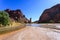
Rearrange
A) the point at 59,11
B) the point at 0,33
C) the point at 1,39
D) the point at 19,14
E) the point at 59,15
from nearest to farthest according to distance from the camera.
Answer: the point at 1,39 → the point at 0,33 → the point at 19,14 → the point at 59,15 → the point at 59,11

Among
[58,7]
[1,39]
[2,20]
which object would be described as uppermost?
[58,7]

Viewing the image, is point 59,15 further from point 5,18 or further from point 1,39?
point 1,39

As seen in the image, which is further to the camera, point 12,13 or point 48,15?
point 48,15

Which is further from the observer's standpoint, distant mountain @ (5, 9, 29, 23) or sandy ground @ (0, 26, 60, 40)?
distant mountain @ (5, 9, 29, 23)

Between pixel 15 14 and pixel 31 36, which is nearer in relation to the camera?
pixel 31 36

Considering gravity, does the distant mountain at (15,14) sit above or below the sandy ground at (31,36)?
above

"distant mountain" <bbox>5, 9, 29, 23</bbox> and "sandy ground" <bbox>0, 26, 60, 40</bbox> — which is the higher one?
Result: "distant mountain" <bbox>5, 9, 29, 23</bbox>

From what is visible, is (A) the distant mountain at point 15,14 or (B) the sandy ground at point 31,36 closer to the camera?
(B) the sandy ground at point 31,36

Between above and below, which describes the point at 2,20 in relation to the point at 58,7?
below

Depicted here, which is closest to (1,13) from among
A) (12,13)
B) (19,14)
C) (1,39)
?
(1,39)

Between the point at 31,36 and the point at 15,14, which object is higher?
the point at 15,14

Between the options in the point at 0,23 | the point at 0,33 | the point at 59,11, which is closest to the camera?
the point at 0,33

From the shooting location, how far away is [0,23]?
939 inches

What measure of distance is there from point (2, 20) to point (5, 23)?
75 centimetres
